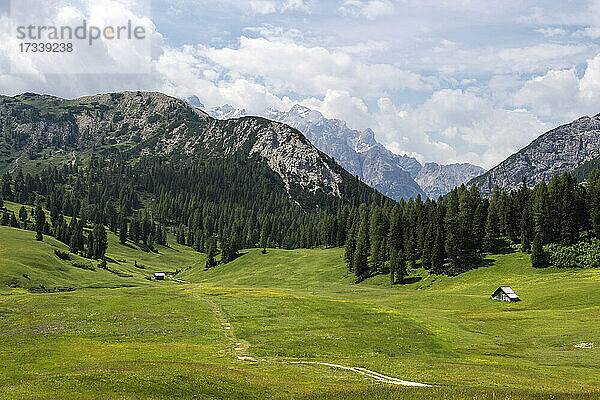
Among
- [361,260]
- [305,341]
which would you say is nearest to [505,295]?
[305,341]

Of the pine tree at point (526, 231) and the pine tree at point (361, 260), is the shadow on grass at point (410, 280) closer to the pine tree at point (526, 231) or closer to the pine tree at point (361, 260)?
the pine tree at point (361, 260)

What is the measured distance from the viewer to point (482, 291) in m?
99.1

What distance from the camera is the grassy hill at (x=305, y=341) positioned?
25812 mm

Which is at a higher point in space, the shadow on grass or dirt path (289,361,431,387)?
dirt path (289,361,431,387)

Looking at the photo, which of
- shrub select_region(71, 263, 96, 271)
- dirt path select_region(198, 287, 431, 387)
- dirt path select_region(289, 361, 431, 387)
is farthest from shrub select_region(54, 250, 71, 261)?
dirt path select_region(289, 361, 431, 387)

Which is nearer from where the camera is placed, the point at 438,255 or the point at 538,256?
the point at 538,256

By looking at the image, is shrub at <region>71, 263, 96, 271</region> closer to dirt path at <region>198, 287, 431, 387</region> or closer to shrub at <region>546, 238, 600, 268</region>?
dirt path at <region>198, 287, 431, 387</region>

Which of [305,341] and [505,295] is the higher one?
[305,341]

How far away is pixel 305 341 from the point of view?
49.5 meters

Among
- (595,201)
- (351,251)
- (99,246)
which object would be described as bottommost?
(351,251)

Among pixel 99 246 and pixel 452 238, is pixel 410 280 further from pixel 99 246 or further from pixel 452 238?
pixel 99 246

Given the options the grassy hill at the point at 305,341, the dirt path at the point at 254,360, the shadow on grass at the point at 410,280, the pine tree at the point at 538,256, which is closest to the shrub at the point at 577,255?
the pine tree at the point at 538,256

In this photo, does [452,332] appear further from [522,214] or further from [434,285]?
[522,214]

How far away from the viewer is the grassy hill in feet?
84.7
